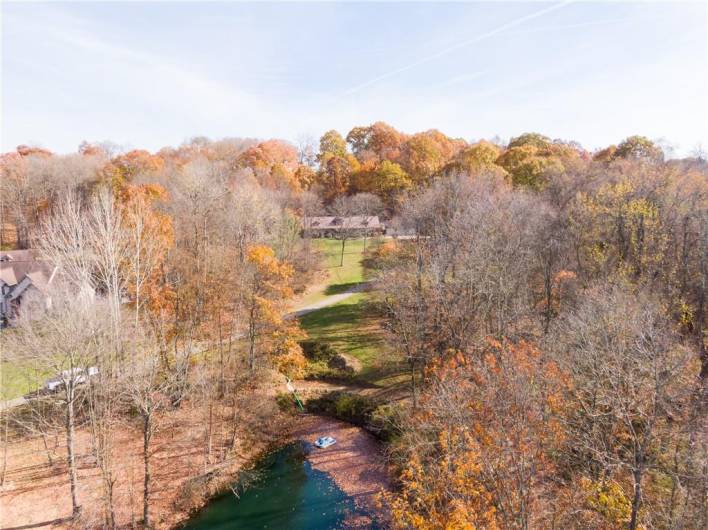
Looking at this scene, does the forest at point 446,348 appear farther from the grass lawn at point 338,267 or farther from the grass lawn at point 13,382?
the grass lawn at point 338,267

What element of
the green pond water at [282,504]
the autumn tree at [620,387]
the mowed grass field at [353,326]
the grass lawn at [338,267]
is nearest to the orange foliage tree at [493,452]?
the autumn tree at [620,387]

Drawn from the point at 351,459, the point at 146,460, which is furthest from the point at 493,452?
the point at 146,460

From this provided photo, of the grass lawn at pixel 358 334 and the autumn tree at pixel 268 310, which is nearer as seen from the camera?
the autumn tree at pixel 268 310

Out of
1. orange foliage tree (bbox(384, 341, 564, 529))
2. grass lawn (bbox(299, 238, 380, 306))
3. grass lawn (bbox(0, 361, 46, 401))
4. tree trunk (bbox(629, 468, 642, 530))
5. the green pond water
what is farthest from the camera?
grass lawn (bbox(299, 238, 380, 306))

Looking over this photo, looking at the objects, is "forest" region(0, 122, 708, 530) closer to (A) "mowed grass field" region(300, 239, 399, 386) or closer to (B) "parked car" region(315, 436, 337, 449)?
(A) "mowed grass field" region(300, 239, 399, 386)

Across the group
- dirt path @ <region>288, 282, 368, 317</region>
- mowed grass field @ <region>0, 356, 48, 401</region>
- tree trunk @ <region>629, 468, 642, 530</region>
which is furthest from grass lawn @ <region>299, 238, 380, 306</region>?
tree trunk @ <region>629, 468, 642, 530</region>

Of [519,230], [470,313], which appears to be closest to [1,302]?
[470,313]

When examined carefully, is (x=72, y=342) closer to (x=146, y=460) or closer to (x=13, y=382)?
(x=146, y=460)
